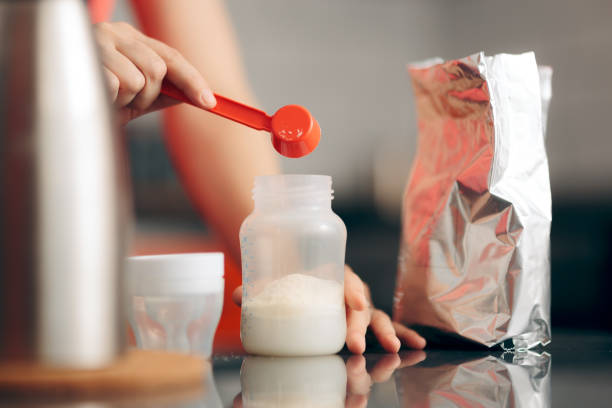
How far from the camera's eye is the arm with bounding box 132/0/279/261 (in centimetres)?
130

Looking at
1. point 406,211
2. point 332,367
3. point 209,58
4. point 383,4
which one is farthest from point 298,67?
point 332,367

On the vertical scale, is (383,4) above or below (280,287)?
above

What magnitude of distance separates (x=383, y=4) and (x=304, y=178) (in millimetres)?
2915

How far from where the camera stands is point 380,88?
3398 mm

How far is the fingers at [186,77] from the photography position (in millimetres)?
699

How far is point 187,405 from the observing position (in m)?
0.41

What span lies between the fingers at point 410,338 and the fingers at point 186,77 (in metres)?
0.30

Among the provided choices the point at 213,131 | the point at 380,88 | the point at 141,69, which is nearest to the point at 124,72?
the point at 141,69

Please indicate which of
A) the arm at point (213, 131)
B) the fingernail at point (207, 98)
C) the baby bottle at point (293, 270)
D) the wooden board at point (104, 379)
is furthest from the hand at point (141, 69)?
the arm at point (213, 131)

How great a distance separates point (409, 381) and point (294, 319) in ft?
0.45

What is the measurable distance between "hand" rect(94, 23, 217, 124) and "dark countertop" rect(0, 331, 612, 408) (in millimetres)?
266

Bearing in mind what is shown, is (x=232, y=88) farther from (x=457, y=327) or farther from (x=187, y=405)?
(x=187, y=405)

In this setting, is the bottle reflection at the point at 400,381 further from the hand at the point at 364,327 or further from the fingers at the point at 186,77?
the fingers at the point at 186,77

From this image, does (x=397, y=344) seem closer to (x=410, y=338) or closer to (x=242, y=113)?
(x=410, y=338)
